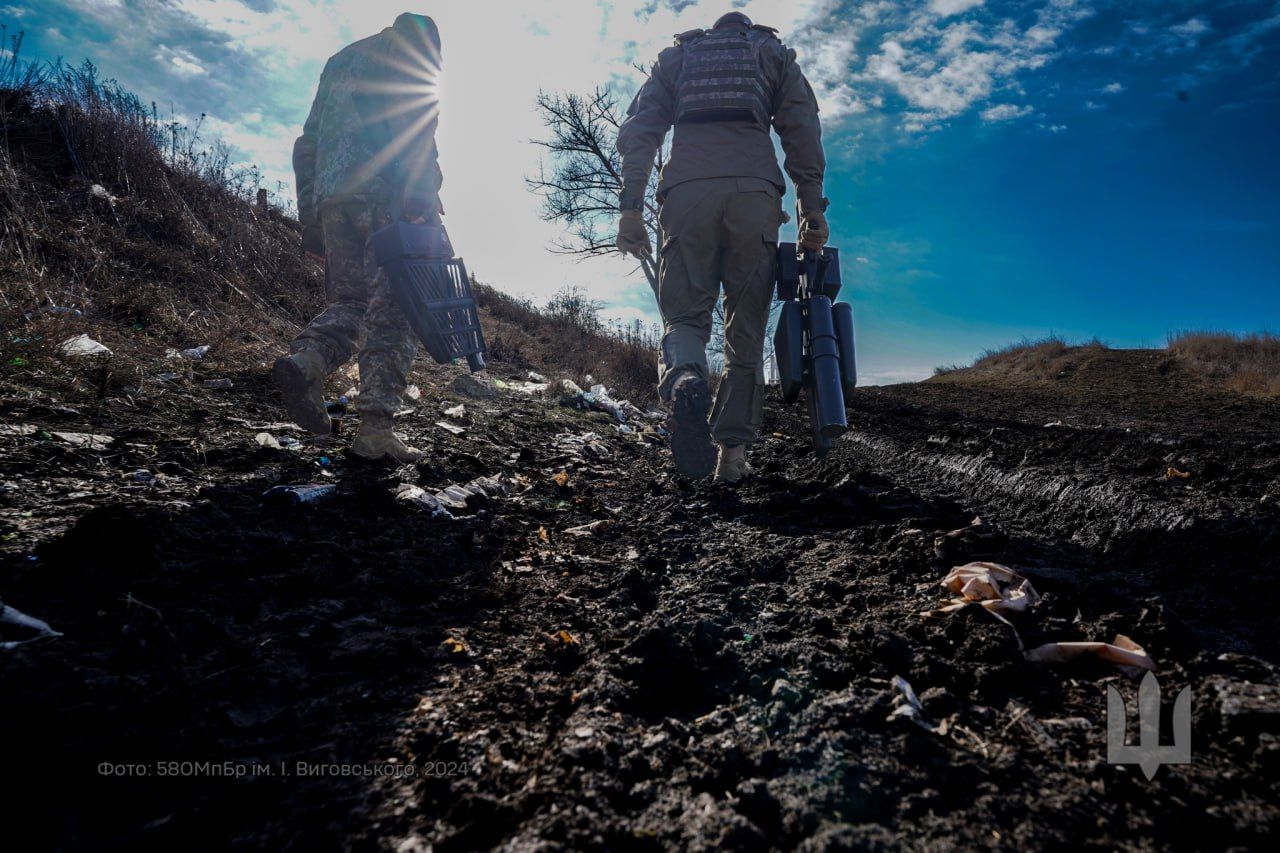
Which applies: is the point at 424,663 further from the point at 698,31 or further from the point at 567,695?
the point at 698,31

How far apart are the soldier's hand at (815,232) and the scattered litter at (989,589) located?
229cm

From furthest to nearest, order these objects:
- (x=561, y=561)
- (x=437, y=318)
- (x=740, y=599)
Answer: (x=437, y=318)
(x=561, y=561)
(x=740, y=599)

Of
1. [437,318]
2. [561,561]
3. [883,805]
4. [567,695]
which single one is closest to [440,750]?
[567,695]

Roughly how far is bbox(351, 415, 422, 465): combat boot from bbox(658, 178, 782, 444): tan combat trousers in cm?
140

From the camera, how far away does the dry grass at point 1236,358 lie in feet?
28.2

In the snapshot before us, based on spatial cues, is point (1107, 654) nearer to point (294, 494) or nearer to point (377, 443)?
point (294, 494)

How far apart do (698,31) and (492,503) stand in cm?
287

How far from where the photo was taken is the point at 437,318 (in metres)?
2.86

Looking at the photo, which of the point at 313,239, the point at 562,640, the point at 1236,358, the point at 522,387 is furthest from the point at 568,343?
the point at 1236,358

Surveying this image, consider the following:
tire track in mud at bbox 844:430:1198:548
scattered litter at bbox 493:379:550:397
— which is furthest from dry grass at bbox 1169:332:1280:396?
scattered litter at bbox 493:379:550:397

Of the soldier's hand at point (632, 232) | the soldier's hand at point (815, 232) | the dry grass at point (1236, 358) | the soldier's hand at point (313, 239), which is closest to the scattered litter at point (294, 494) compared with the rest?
the soldier's hand at point (313, 239)

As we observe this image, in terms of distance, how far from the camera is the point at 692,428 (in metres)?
2.95

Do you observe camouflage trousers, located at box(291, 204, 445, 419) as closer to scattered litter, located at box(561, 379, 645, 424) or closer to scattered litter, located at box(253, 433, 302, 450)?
scattered litter, located at box(253, 433, 302, 450)

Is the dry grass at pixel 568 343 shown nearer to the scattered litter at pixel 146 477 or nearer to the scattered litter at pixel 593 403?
the scattered litter at pixel 593 403
